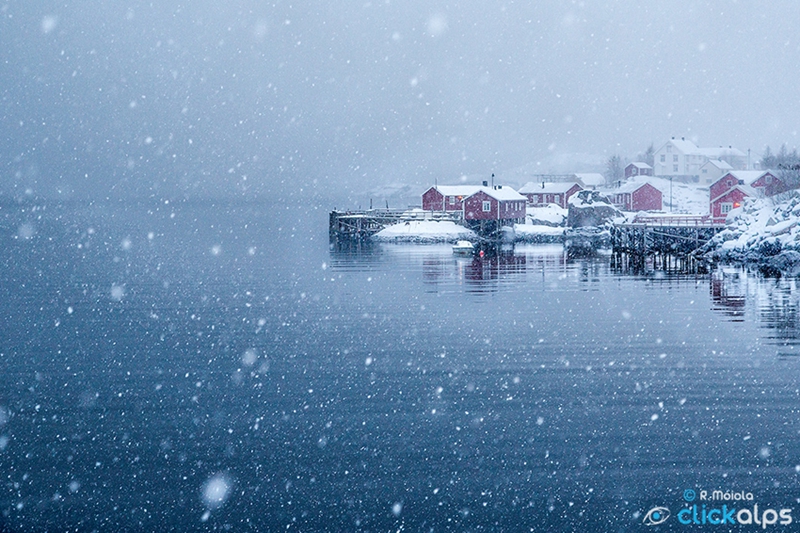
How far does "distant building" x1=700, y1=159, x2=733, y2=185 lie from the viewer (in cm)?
11250

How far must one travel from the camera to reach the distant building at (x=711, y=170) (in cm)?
11250

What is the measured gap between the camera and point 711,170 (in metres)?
114

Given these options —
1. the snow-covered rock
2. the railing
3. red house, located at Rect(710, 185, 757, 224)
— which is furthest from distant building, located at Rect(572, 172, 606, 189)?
the railing

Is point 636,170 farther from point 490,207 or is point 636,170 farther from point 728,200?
point 490,207

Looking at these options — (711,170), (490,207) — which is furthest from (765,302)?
(711,170)

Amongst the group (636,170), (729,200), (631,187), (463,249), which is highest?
(636,170)

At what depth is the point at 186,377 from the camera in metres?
17.4

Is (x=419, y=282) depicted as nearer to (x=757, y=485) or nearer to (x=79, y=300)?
(x=79, y=300)

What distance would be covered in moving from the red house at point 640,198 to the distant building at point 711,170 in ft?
73.4

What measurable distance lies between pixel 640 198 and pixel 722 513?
88.1m

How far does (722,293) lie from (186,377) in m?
22.8

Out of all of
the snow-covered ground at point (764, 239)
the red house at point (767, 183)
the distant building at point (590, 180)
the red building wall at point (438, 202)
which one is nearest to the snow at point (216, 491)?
the snow-covered ground at point (764, 239)

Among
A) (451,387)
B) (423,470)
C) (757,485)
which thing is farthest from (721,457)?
(451,387)

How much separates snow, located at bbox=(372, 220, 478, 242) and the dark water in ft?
141
